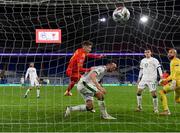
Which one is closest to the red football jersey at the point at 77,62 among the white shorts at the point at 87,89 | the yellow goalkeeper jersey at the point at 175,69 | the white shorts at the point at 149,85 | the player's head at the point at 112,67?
the white shorts at the point at 87,89

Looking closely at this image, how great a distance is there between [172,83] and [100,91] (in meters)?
2.10

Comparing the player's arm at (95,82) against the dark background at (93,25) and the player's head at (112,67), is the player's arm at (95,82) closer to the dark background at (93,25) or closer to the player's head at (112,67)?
the player's head at (112,67)

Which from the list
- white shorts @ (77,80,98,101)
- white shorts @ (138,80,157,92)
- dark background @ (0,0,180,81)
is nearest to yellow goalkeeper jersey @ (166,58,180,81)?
white shorts @ (138,80,157,92)

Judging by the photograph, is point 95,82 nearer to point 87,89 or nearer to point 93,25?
point 87,89

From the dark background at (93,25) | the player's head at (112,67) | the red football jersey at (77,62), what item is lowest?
the player's head at (112,67)

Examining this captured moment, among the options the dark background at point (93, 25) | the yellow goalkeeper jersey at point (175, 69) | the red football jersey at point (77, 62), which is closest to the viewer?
the yellow goalkeeper jersey at point (175, 69)

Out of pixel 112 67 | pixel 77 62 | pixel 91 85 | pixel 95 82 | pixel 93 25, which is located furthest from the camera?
pixel 93 25

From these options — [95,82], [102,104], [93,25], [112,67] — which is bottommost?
[102,104]

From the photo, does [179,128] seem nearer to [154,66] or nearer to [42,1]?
[154,66]

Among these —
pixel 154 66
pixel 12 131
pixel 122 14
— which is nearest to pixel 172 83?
pixel 154 66

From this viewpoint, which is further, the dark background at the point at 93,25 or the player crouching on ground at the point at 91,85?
the dark background at the point at 93,25

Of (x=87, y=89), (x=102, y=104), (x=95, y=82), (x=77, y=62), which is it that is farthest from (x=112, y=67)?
(x=77, y=62)

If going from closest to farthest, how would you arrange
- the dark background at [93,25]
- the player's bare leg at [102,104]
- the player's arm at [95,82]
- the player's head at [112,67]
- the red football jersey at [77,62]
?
the player's arm at [95,82]
the player's head at [112,67]
the player's bare leg at [102,104]
the red football jersey at [77,62]
the dark background at [93,25]

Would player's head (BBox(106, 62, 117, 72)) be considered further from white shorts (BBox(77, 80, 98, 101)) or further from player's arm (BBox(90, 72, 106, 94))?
white shorts (BBox(77, 80, 98, 101))
